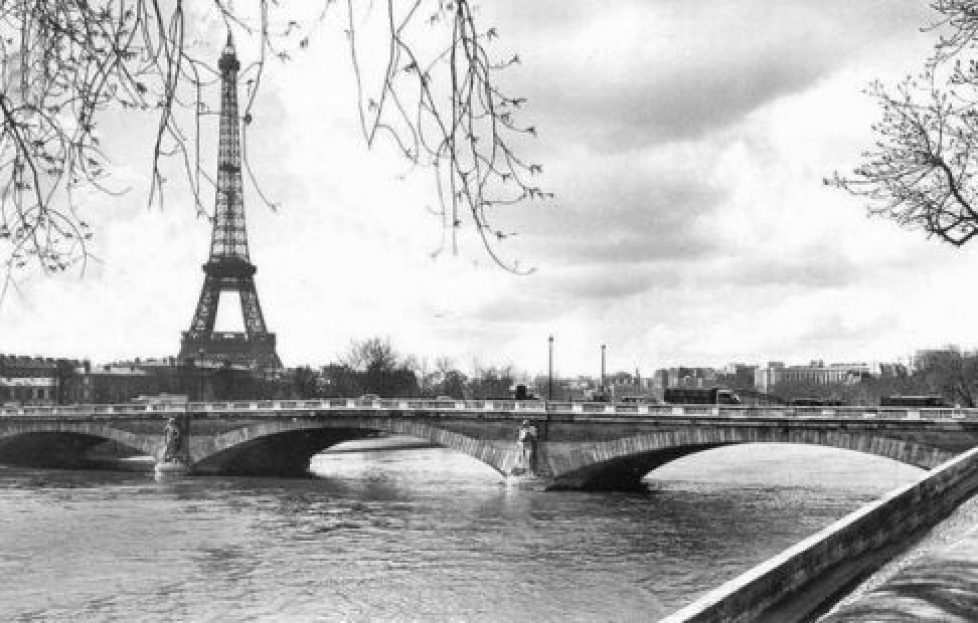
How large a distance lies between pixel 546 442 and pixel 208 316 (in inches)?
3136

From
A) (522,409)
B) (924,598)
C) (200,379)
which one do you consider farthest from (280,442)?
(200,379)

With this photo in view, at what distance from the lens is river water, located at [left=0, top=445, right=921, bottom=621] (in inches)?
930

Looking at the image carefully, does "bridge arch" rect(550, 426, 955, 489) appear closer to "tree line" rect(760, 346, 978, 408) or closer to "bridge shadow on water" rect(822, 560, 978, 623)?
"tree line" rect(760, 346, 978, 408)

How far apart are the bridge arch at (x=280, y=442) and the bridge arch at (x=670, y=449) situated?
22.0 feet

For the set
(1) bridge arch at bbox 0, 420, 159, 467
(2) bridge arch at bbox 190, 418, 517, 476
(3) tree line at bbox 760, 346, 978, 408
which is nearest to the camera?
(2) bridge arch at bbox 190, 418, 517, 476

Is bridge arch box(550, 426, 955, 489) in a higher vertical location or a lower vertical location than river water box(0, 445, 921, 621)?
higher

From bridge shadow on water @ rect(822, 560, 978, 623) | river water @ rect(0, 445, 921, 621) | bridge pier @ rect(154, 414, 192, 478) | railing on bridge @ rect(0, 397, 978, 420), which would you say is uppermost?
railing on bridge @ rect(0, 397, 978, 420)

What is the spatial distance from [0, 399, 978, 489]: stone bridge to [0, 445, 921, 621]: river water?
2104 millimetres

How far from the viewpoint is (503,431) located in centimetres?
5228

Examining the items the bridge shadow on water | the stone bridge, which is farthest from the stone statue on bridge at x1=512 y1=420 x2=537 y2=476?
the bridge shadow on water

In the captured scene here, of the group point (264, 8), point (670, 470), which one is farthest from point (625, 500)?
point (264, 8)

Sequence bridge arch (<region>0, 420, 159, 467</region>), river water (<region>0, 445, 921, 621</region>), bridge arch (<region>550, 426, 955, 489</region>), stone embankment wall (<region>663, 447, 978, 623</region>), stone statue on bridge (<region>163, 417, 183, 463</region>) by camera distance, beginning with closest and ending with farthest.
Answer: stone embankment wall (<region>663, 447, 978, 623</region>), river water (<region>0, 445, 921, 621</region>), bridge arch (<region>550, 426, 955, 489</region>), stone statue on bridge (<region>163, 417, 183, 463</region>), bridge arch (<region>0, 420, 159, 467</region>)

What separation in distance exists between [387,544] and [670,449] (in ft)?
70.1

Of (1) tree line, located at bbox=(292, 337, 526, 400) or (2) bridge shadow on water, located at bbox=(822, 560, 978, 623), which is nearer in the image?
(2) bridge shadow on water, located at bbox=(822, 560, 978, 623)
